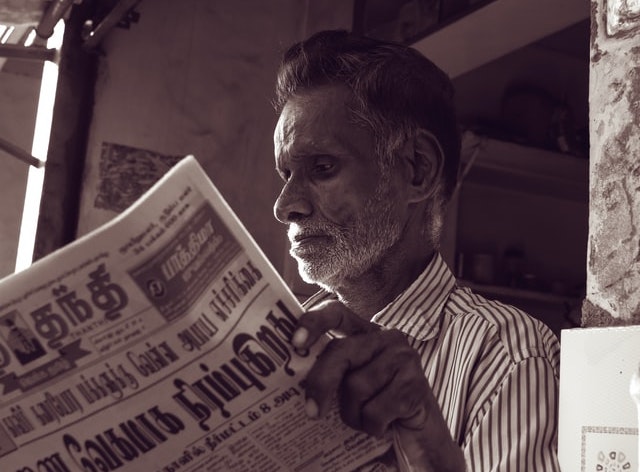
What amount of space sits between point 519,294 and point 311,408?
345 centimetres

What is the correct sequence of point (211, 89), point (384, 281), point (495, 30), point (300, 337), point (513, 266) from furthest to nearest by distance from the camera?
point (513, 266), point (211, 89), point (495, 30), point (384, 281), point (300, 337)

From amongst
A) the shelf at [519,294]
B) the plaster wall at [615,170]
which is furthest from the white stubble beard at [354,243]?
the shelf at [519,294]

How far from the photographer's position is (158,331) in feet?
2.42

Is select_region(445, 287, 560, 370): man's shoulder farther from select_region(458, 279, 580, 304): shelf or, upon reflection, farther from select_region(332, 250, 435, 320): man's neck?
select_region(458, 279, 580, 304): shelf

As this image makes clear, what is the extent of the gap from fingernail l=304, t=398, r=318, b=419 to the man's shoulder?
1.79ft

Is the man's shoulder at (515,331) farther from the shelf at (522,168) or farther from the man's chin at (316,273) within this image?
the shelf at (522,168)

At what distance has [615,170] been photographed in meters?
1.19

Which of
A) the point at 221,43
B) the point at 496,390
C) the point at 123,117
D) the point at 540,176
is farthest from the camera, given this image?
the point at 540,176

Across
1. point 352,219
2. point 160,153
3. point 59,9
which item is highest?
point 59,9

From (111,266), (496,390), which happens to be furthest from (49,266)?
(496,390)

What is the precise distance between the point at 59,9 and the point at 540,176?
2.50 meters

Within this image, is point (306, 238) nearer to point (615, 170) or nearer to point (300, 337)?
point (615, 170)

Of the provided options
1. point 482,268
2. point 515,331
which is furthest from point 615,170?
point 482,268

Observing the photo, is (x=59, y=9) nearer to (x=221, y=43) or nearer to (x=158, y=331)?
(x=221, y=43)
